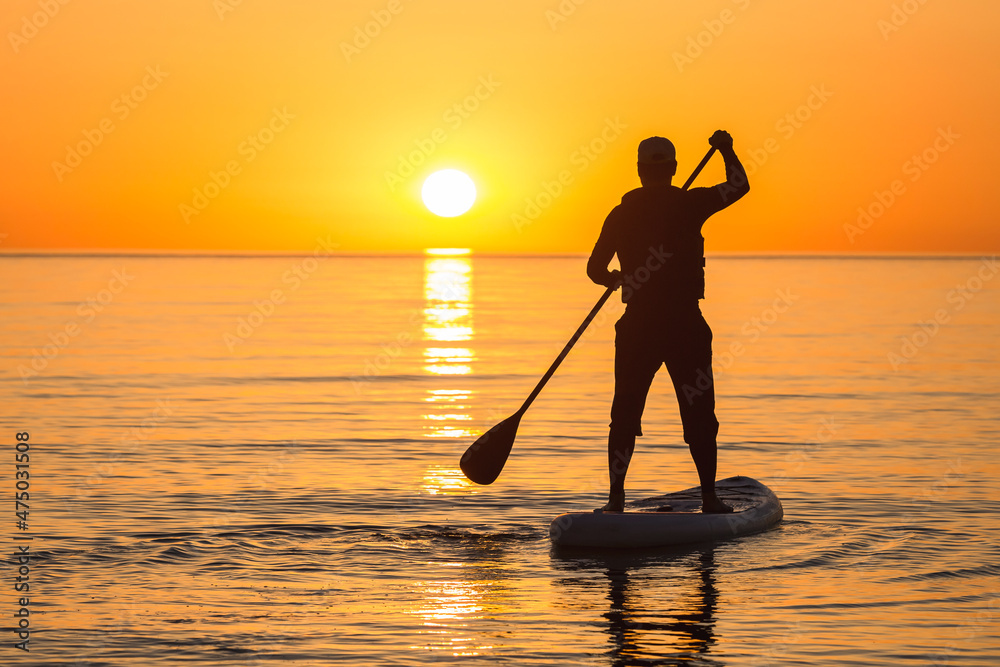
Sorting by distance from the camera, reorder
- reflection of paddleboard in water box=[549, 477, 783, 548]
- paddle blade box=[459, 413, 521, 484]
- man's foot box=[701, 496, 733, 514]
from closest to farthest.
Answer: reflection of paddleboard in water box=[549, 477, 783, 548]
man's foot box=[701, 496, 733, 514]
paddle blade box=[459, 413, 521, 484]

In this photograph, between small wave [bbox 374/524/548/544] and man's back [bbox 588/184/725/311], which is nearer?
man's back [bbox 588/184/725/311]

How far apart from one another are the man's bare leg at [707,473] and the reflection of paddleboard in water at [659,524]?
9 cm

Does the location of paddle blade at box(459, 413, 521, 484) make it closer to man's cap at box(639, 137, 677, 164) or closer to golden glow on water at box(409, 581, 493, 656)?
golden glow on water at box(409, 581, 493, 656)

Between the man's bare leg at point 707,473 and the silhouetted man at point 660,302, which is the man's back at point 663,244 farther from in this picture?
the man's bare leg at point 707,473

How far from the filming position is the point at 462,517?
34.8ft

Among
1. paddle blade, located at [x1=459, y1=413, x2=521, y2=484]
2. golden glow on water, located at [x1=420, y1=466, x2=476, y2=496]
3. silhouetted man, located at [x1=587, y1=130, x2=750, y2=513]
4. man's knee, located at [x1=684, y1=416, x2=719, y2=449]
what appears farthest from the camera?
golden glow on water, located at [x1=420, y1=466, x2=476, y2=496]

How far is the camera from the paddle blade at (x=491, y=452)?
10344 mm

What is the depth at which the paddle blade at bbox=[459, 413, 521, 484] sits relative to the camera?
33.9 feet

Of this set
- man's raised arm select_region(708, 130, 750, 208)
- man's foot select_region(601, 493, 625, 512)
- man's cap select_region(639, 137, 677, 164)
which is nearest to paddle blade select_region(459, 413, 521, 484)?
man's foot select_region(601, 493, 625, 512)

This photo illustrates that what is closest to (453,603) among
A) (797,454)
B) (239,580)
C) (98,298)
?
(239,580)

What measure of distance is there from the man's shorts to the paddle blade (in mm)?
1142

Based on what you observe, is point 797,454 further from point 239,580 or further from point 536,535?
point 239,580

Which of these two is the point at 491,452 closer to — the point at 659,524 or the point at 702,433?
the point at 659,524

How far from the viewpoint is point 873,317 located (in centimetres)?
4253
